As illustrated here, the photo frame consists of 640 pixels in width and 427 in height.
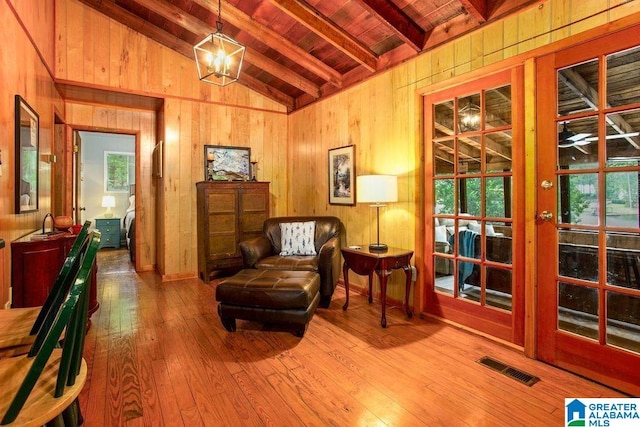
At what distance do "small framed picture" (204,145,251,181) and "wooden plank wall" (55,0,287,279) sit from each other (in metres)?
0.09

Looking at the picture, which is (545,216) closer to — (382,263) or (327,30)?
(382,263)

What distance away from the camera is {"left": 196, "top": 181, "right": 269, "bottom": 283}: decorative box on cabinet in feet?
14.1

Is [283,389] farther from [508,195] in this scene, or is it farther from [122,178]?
[122,178]

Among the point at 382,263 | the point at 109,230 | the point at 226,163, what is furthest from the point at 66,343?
the point at 109,230

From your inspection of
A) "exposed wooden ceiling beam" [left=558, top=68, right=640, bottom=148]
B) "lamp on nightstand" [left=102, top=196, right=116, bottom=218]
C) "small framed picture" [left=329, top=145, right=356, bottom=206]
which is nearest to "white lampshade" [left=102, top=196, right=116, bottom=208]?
"lamp on nightstand" [left=102, top=196, right=116, bottom=218]

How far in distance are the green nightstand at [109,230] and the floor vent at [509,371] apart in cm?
756

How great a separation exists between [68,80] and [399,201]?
159 inches

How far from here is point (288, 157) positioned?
5.39m

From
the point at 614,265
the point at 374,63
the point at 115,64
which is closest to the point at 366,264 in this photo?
the point at 614,265

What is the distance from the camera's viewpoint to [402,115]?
327 cm

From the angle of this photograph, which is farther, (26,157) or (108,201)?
(108,201)

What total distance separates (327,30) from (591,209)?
2723 mm

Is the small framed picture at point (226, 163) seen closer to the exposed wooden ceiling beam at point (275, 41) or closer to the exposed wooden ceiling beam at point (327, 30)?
the exposed wooden ceiling beam at point (275, 41)

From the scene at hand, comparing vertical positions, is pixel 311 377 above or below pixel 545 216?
below
